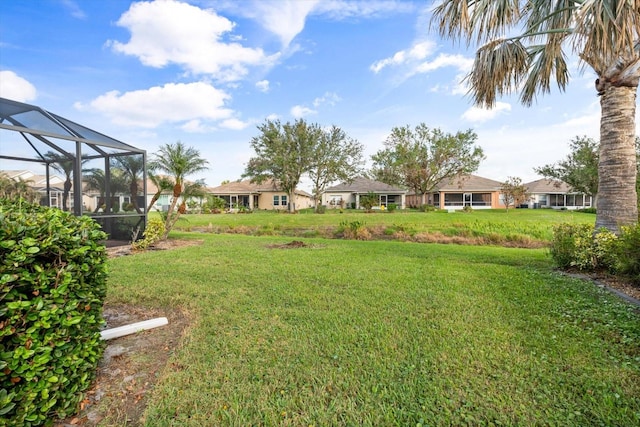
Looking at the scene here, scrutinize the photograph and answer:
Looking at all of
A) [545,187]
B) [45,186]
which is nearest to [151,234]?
[45,186]

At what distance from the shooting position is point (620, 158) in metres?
5.64

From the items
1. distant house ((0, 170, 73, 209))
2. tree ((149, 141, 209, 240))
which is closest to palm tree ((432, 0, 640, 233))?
tree ((149, 141, 209, 240))

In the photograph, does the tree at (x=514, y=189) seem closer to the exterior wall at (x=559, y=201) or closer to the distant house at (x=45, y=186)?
the exterior wall at (x=559, y=201)

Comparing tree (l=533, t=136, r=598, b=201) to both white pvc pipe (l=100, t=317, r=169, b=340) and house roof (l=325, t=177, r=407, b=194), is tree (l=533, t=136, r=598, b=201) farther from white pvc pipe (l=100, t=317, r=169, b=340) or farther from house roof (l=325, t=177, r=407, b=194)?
white pvc pipe (l=100, t=317, r=169, b=340)

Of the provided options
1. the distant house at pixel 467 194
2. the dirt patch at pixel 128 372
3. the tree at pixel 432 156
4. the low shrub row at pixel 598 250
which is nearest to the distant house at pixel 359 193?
Result: the distant house at pixel 467 194

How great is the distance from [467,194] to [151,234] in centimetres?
3745

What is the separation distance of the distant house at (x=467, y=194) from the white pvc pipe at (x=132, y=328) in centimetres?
3673

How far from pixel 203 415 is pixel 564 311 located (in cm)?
434

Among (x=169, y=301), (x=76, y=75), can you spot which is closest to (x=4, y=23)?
(x=76, y=75)

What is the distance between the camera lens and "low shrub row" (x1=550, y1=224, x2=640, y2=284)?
14.7ft

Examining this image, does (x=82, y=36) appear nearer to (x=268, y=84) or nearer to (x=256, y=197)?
(x=268, y=84)

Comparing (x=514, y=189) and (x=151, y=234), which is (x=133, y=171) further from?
(x=514, y=189)

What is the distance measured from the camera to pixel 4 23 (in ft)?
25.3

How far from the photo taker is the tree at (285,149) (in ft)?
96.8
